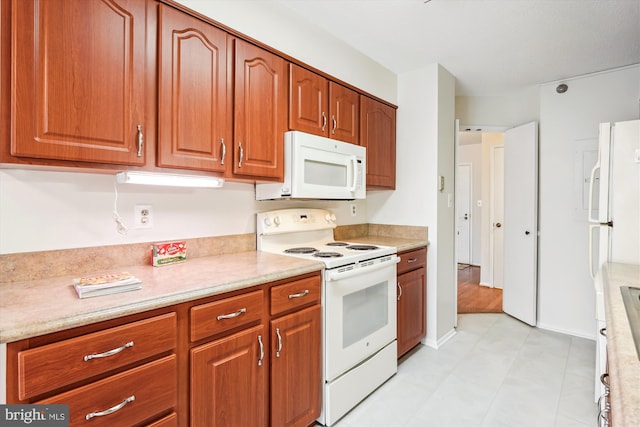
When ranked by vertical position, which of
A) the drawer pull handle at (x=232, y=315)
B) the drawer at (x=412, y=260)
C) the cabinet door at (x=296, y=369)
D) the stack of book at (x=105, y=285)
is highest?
the stack of book at (x=105, y=285)

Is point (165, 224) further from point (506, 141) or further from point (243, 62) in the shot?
point (506, 141)

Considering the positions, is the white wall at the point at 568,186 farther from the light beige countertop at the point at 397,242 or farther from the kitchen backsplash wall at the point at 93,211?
the kitchen backsplash wall at the point at 93,211

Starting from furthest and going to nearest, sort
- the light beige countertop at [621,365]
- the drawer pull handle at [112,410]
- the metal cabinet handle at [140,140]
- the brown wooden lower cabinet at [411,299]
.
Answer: the brown wooden lower cabinet at [411,299] → the metal cabinet handle at [140,140] → the drawer pull handle at [112,410] → the light beige countertop at [621,365]

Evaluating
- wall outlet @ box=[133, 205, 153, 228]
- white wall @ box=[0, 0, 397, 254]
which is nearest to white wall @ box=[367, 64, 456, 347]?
white wall @ box=[0, 0, 397, 254]

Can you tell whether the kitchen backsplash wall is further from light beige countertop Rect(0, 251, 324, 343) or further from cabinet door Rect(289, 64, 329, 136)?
cabinet door Rect(289, 64, 329, 136)

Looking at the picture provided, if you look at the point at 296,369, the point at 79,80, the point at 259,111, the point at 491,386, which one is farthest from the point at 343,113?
the point at 491,386

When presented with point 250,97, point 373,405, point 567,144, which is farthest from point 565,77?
point 373,405

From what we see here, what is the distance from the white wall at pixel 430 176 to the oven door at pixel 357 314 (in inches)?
27.9

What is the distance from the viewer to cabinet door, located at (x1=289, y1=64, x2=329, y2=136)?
6.70 feet

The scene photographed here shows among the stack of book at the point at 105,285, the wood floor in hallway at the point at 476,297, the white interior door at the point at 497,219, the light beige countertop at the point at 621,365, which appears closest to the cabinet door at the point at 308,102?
the stack of book at the point at 105,285

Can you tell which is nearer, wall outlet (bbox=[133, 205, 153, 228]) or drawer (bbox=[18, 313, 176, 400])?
drawer (bbox=[18, 313, 176, 400])

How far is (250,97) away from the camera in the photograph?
180 centimetres

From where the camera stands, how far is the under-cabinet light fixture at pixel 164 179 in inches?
56.3

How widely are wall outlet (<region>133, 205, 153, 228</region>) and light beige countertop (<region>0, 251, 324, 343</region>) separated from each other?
215 mm
